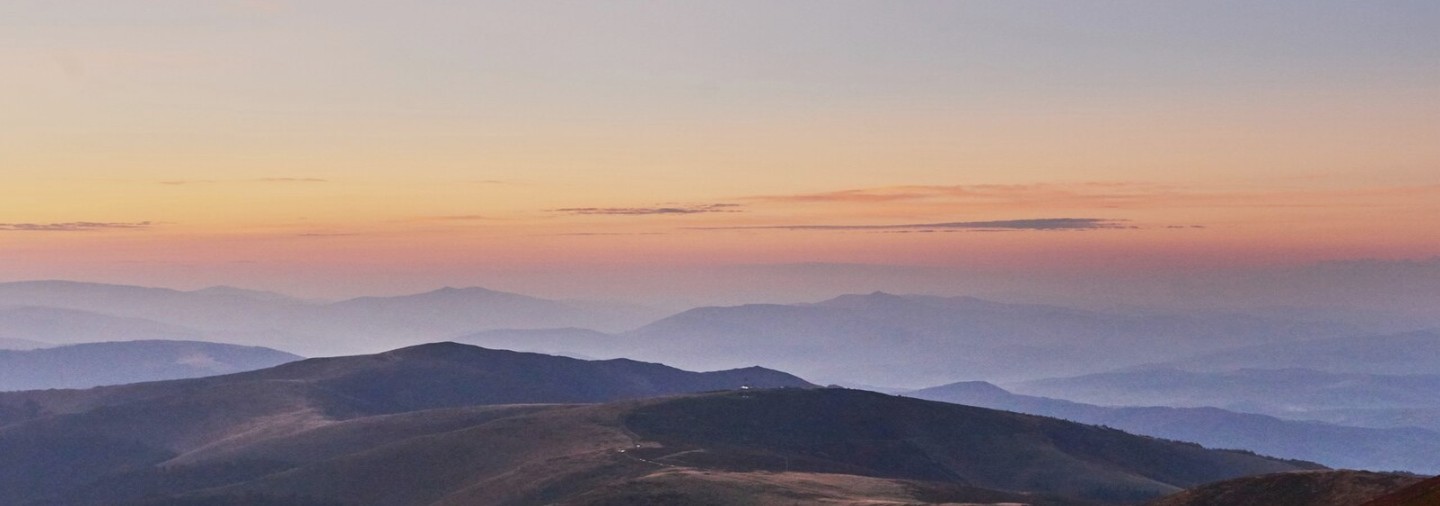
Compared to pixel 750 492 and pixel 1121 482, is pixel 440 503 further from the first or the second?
pixel 1121 482

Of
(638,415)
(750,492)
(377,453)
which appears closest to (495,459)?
(377,453)

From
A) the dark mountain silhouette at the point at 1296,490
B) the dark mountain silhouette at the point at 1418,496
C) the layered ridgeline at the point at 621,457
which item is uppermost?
the dark mountain silhouette at the point at 1418,496

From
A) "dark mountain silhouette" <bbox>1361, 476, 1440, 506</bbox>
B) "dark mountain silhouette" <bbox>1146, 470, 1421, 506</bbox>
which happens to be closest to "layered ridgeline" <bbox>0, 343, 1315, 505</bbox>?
"dark mountain silhouette" <bbox>1146, 470, 1421, 506</bbox>

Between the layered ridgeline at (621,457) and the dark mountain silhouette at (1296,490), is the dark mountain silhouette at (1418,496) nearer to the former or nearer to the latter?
the dark mountain silhouette at (1296,490)

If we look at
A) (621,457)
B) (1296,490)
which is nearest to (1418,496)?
(1296,490)

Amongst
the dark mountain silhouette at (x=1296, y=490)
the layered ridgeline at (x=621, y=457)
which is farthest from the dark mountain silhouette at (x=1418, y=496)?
the layered ridgeline at (x=621, y=457)

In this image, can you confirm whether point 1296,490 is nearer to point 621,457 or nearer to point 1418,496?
point 1418,496

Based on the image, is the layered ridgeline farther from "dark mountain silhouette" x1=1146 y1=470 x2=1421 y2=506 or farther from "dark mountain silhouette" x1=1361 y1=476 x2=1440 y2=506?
"dark mountain silhouette" x1=1361 y1=476 x2=1440 y2=506
